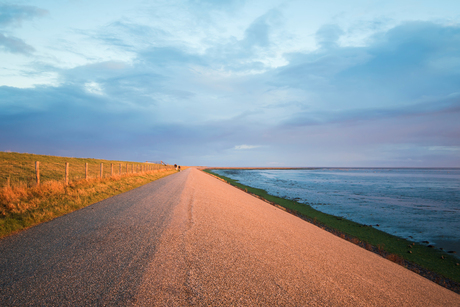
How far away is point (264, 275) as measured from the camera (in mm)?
4137

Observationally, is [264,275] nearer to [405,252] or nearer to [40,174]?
[405,252]

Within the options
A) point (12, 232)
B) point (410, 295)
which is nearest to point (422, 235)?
point (410, 295)

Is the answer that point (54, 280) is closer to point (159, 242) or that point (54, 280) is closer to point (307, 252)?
point (159, 242)

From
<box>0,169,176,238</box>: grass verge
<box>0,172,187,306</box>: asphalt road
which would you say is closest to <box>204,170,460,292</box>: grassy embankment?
<box>0,172,187,306</box>: asphalt road

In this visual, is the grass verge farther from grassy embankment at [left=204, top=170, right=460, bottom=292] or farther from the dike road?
grassy embankment at [left=204, top=170, right=460, bottom=292]

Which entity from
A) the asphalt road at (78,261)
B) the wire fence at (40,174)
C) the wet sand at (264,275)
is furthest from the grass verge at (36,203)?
the wet sand at (264,275)

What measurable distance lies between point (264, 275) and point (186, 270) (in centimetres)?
148

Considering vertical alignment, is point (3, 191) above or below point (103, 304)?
above

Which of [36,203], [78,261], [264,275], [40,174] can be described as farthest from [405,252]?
[40,174]

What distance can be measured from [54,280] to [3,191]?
8.40 m

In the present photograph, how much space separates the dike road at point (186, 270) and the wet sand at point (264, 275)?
0.02 meters

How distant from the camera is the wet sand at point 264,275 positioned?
342cm

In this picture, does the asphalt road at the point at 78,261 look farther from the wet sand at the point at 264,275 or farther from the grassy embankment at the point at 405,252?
the grassy embankment at the point at 405,252

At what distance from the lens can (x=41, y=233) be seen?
6.05 m
